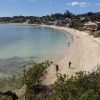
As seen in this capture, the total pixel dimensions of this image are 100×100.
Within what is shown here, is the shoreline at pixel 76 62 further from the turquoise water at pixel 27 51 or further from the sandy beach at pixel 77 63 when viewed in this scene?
the turquoise water at pixel 27 51

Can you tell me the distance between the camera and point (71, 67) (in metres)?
34.5

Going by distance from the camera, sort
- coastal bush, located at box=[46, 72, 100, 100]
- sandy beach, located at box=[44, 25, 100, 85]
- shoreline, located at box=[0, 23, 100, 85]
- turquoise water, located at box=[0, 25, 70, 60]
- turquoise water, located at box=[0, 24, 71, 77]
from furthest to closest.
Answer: turquoise water, located at box=[0, 25, 70, 60] < turquoise water, located at box=[0, 24, 71, 77] < sandy beach, located at box=[44, 25, 100, 85] < shoreline, located at box=[0, 23, 100, 85] < coastal bush, located at box=[46, 72, 100, 100]

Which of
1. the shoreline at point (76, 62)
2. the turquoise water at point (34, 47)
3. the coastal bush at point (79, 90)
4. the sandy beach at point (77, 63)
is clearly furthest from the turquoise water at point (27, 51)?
the coastal bush at point (79, 90)

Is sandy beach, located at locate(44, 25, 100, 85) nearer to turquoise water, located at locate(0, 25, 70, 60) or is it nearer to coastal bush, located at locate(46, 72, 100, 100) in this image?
turquoise water, located at locate(0, 25, 70, 60)

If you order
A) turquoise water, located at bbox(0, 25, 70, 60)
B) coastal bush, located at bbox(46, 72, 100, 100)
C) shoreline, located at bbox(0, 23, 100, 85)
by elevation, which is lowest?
turquoise water, located at bbox(0, 25, 70, 60)

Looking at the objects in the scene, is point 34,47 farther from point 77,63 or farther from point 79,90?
point 79,90

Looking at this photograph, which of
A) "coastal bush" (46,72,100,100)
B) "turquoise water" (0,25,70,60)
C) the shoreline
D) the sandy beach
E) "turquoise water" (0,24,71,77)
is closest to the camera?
"coastal bush" (46,72,100,100)

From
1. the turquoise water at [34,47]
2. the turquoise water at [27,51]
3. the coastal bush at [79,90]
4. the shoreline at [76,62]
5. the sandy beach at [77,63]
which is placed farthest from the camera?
the turquoise water at [34,47]

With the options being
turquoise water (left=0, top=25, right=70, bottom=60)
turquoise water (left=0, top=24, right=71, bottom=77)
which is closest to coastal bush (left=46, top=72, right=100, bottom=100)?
turquoise water (left=0, top=24, right=71, bottom=77)

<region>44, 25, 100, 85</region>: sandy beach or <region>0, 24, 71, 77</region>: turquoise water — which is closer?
<region>44, 25, 100, 85</region>: sandy beach

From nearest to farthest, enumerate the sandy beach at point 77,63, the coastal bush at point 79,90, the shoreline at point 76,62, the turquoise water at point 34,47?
1. the coastal bush at point 79,90
2. the shoreline at point 76,62
3. the sandy beach at point 77,63
4. the turquoise water at point 34,47

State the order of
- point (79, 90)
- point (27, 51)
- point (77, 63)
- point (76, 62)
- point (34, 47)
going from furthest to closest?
1. point (34, 47)
2. point (27, 51)
3. point (76, 62)
4. point (77, 63)
5. point (79, 90)

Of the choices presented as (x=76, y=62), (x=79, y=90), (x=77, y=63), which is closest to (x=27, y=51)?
(x=76, y=62)

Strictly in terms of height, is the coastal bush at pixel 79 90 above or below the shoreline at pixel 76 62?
above
